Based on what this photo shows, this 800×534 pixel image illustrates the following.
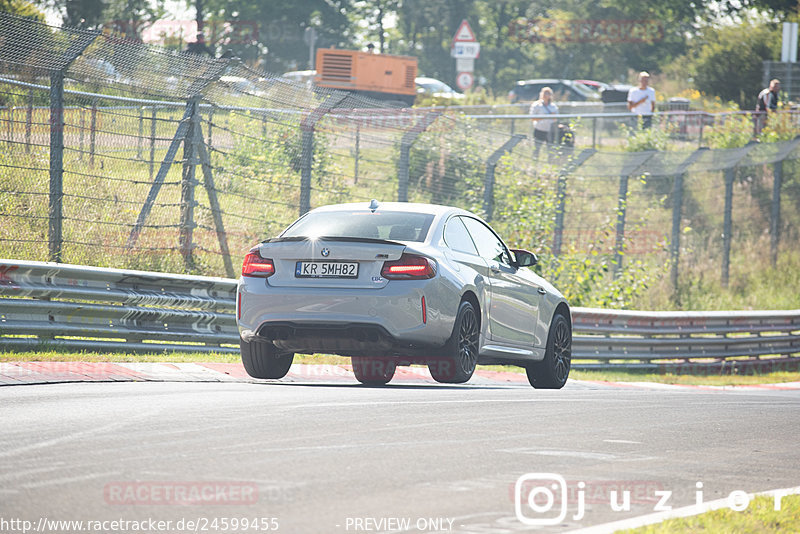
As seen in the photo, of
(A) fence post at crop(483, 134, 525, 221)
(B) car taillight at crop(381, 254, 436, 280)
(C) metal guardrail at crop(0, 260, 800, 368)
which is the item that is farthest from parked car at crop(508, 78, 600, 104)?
(B) car taillight at crop(381, 254, 436, 280)

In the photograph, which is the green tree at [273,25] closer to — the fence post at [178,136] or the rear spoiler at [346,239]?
the fence post at [178,136]

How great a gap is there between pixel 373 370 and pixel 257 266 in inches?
100

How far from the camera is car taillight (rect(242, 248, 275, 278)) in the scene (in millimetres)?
10547

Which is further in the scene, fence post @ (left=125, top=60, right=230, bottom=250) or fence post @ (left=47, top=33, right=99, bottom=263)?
fence post @ (left=125, top=60, right=230, bottom=250)

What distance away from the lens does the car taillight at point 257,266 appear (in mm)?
10547

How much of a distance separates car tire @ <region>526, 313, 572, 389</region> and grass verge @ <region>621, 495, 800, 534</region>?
20.1ft

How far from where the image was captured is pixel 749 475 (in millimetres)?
7629

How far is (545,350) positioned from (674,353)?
7.69 m

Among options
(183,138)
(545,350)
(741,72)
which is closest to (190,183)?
(183,138)

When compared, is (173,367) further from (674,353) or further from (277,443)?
(674,353)

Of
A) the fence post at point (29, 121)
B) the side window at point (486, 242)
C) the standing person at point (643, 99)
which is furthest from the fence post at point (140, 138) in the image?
the standing person at point (643, 99)

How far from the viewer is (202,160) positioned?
1592cm

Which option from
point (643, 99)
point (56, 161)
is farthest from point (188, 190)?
point (643, 99)

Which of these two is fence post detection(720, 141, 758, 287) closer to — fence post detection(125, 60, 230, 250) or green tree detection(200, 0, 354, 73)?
fence post detection(125, 60, 230, 250)
